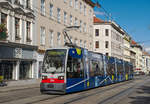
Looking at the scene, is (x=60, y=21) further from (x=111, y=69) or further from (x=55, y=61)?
(x=55, y=61)

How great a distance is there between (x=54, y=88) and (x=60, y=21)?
76.0 feet

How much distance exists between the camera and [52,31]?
3534 cm

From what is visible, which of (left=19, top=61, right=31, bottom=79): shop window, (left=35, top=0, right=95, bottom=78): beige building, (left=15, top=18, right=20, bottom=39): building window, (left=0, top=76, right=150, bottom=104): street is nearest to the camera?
(left=0, top=76, right=150, bottom=104): street

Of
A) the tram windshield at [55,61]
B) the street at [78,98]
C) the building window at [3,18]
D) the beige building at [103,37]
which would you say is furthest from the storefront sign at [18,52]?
the beige building at [103,37]

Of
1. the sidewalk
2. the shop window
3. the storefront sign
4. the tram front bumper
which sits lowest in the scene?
the sidewalk

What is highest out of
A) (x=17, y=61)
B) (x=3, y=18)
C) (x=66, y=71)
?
(x=3, y=18)

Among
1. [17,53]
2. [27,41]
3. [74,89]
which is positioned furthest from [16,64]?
[74,89]

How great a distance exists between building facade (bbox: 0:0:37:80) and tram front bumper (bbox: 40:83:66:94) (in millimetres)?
9865

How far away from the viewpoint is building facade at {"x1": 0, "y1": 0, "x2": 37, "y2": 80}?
81.4 feet

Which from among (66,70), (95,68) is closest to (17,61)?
(95,68)

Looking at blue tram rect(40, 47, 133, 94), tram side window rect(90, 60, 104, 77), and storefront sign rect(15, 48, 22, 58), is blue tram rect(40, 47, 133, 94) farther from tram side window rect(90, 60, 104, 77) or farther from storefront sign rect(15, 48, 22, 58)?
storefront sign rect(15, 48, 22, 58)

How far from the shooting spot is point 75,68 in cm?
1653

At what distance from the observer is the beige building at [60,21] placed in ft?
106

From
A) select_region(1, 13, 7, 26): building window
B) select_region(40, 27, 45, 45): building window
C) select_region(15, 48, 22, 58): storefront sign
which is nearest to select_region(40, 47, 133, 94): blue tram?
select_region(15, 48, 22, 58): storefront sign
